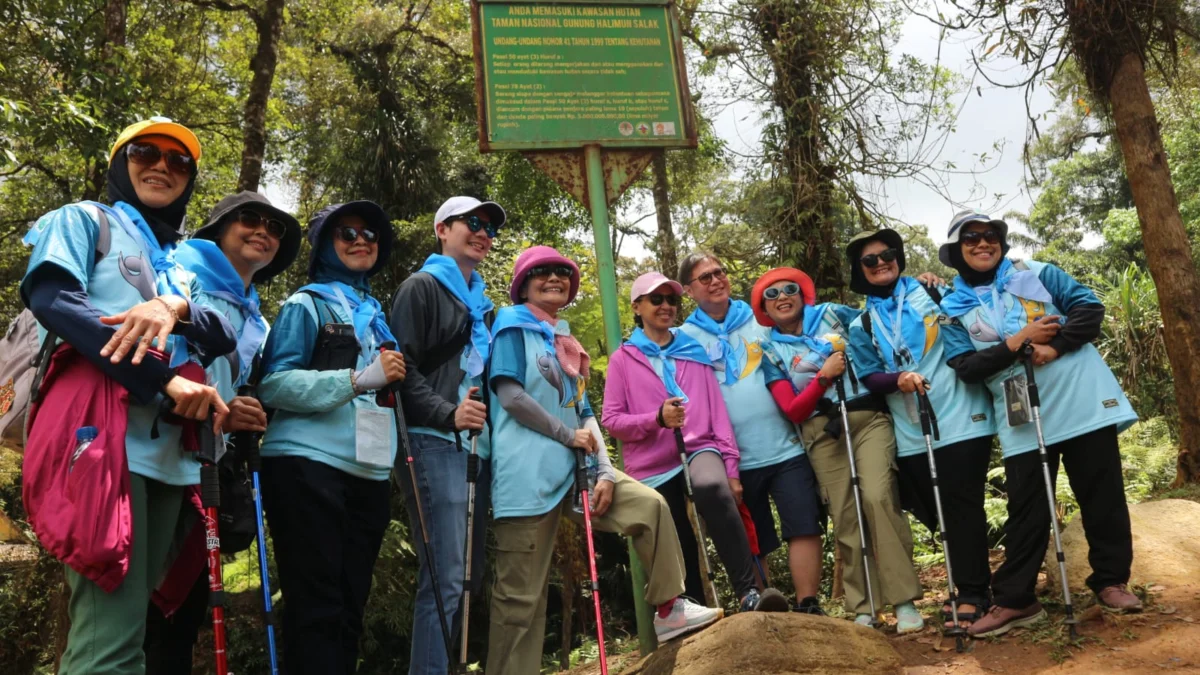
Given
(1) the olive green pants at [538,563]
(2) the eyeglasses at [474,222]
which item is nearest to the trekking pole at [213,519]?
(1) the olive green pants at [538,563]

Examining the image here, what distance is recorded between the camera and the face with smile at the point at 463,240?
4836 millimetres

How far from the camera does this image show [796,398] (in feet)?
17.8

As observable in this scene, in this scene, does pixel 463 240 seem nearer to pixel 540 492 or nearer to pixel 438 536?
pixel 540 492

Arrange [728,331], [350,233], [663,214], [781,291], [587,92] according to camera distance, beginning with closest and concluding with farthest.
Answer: [350,233] → [781,291] → [728,331] → [587,92] → [663,214]

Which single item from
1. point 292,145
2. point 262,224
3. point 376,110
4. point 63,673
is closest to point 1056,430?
point 262,224

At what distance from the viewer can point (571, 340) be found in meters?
4.94

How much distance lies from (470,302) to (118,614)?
2.29 metres

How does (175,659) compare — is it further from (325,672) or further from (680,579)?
(680,579)

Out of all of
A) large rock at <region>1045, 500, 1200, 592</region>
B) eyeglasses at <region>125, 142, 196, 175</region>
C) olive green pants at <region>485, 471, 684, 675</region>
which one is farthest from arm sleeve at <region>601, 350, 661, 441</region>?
eyeglasses at <region>125, 142, 196, 175</region>

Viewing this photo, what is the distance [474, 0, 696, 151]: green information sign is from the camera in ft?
20.0

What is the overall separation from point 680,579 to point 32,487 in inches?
114

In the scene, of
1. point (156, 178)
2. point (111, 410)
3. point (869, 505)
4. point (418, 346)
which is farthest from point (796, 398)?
point (111, 410)

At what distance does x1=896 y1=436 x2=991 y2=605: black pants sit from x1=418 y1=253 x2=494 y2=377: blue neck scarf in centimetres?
262

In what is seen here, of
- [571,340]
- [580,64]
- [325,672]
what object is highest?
[580,64]
